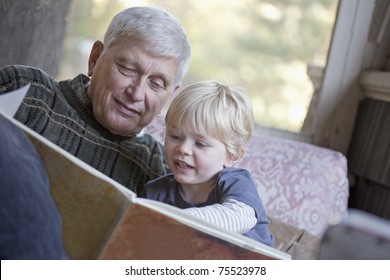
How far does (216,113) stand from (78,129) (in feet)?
1.43

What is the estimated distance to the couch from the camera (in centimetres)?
229

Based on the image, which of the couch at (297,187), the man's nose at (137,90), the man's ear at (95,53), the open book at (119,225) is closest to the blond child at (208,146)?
the man's nose at (137,90)

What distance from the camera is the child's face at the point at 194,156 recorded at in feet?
5.18

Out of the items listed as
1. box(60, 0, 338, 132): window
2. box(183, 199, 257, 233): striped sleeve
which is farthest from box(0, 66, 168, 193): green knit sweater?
box(60, 0, 338, 132): window

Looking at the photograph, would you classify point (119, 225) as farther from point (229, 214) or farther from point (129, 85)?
point (129, 85)

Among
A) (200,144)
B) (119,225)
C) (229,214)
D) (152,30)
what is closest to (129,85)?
(152,30)

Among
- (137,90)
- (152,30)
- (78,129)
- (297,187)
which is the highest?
(152,30)

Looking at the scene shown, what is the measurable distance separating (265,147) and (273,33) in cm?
77

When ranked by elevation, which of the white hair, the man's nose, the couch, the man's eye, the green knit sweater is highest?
the white hair

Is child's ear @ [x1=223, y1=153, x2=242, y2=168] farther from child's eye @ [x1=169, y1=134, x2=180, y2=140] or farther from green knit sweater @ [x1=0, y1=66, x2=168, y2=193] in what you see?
green knit sweater @ [x1=0, y1=66, x2=168, y2=193]

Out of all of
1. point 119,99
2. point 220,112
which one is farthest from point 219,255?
point 119,99

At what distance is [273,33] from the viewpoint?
9.85 feet

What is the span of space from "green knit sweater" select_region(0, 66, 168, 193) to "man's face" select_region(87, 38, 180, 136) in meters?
0.04

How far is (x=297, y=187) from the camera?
2.36 metres
